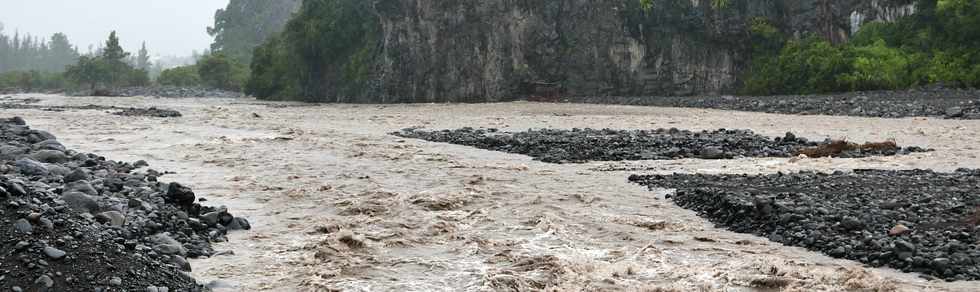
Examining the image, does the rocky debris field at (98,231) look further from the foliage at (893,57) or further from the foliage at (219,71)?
the foliage at (219,71)

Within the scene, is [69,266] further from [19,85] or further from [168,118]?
[19,85]

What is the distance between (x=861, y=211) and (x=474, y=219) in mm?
5097

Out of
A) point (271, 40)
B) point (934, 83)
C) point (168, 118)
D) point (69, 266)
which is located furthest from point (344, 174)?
point (271, 40)

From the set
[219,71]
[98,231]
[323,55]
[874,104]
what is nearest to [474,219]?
[98,231]

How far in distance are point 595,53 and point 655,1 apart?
5215mm

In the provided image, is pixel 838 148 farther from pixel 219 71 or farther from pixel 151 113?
pixel 219 71

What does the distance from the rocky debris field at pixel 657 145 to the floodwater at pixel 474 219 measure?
2.57 ft

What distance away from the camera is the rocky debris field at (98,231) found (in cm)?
729

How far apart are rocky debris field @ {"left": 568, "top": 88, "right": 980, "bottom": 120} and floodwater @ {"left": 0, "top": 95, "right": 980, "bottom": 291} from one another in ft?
12.0

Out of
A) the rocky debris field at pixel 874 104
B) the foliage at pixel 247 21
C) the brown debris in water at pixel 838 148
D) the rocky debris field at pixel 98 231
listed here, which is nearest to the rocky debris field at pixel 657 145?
the brown debris in water at pixel 838 148

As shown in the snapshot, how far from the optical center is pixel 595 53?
5606cm

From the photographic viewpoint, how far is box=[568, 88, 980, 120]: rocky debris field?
2887 cm

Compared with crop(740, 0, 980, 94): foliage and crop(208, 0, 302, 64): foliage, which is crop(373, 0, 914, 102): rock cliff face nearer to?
crop(740, 0, 980, 94): foliage

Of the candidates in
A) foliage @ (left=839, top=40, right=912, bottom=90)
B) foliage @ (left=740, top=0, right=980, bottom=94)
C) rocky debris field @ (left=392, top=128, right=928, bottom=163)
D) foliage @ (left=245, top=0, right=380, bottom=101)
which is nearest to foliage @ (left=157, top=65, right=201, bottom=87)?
foliage @ (left=245, top=0, right=380, bottom=101)
